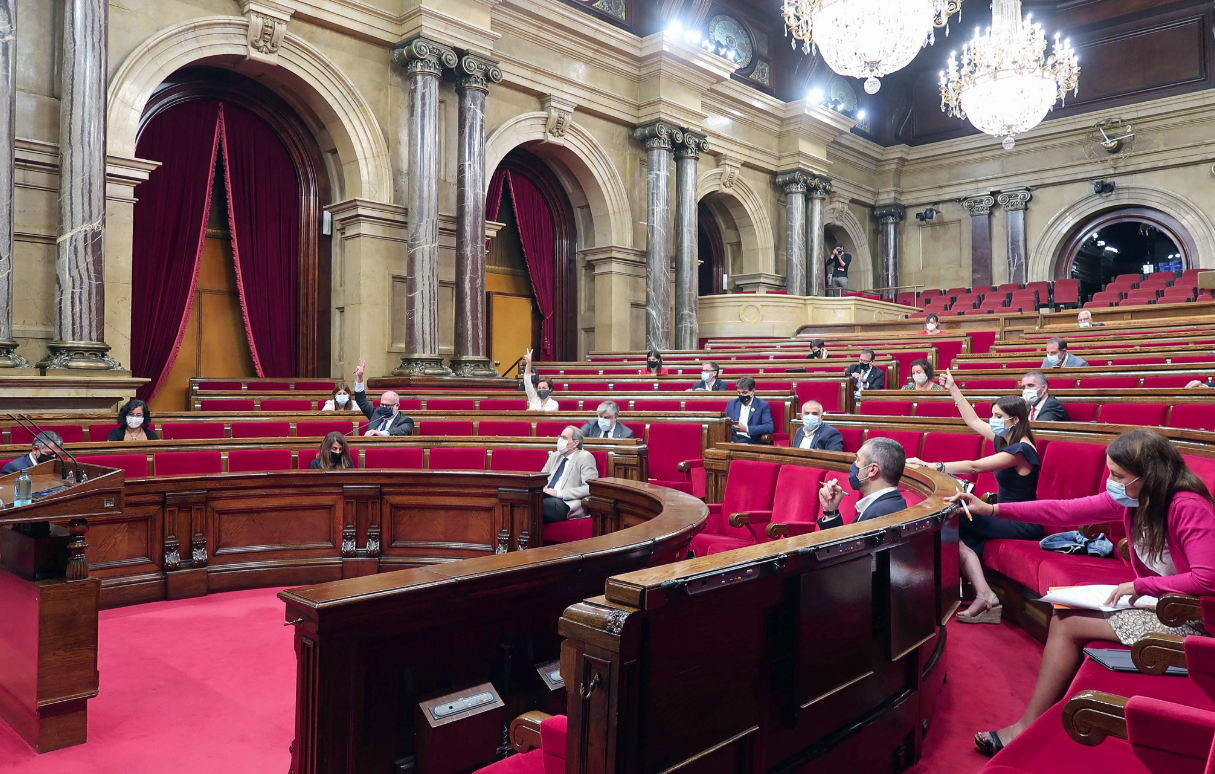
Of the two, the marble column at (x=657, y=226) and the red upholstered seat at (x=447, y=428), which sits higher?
the marble column at (x=657, y=226)

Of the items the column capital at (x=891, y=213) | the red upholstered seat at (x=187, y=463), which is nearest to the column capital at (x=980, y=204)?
the column capital at (x=891, y=213)

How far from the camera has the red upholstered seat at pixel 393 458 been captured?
16.8 feet

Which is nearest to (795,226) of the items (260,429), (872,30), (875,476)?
(872,30)

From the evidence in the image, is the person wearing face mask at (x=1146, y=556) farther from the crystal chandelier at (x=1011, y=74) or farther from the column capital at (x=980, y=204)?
the column capital at (x=980, y=204)

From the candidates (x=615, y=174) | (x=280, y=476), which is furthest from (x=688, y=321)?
(x=280, y=476)

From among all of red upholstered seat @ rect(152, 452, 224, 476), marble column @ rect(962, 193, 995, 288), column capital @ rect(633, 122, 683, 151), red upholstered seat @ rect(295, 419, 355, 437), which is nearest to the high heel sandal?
red upholstered seat @ rect(152, 452, 224, 476)

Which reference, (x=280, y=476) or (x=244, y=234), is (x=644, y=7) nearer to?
(x=244, y=234)

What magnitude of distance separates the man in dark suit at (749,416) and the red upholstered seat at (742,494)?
158 centimetres

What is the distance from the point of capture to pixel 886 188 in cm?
1853

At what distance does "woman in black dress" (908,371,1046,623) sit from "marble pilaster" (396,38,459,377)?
7.23m

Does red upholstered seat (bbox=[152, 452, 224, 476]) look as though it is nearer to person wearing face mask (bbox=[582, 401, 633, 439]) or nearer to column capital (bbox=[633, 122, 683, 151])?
person wearing face mask (bbox=[582, 401, 633, 439])

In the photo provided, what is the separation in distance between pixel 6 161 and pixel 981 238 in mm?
16739

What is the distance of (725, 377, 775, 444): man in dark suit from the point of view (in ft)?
18.4

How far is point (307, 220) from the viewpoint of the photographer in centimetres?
1021
